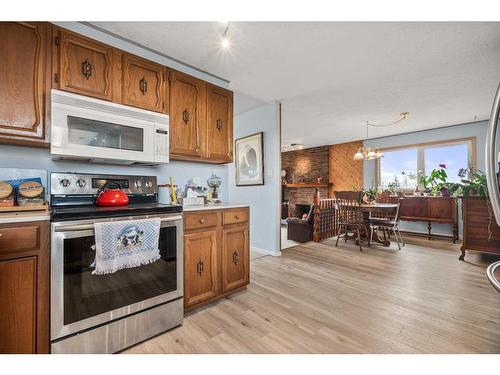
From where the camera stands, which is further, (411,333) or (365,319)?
(365,319)

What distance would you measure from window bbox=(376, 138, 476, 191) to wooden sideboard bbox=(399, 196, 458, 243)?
701 mm

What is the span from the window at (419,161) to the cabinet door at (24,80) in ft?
21.1

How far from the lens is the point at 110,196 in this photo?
5.73 feet

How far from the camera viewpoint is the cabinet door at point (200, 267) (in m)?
1.88

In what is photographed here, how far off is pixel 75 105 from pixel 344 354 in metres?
2.40

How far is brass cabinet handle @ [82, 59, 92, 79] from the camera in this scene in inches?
66.1

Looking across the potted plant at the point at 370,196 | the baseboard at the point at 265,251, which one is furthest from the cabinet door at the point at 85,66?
the potted plant at the point at 370,196

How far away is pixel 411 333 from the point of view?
1.63 metres

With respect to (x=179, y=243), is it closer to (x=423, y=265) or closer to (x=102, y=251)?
(x=102, y=251)

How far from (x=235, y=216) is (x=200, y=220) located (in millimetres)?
397

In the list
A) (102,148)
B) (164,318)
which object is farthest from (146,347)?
(102,148)

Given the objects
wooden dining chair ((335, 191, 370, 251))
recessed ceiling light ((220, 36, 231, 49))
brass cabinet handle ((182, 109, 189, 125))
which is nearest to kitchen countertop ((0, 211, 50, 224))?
brass cabinet handle ((182, 109, 189, 125))

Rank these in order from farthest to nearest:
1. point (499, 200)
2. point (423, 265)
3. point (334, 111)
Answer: point (334, 111)
point (423, 265)
point (499, 200)
